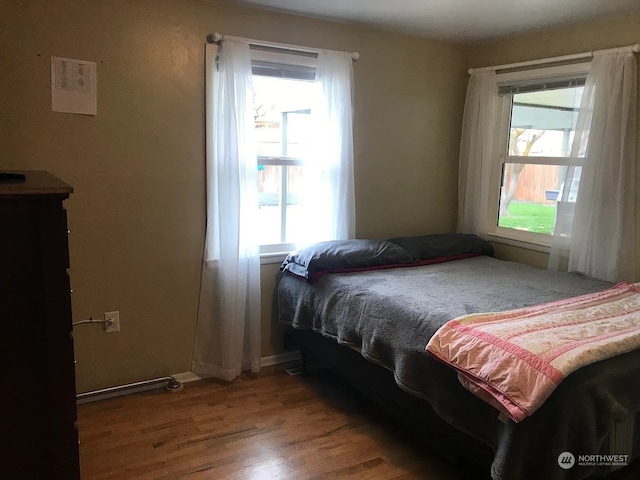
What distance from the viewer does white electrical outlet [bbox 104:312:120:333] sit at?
280 cm

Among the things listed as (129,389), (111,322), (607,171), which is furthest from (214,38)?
(607,171)

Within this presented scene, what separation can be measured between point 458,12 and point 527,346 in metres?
2.02

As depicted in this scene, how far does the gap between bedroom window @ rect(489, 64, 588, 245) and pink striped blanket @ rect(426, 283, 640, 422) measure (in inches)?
47.1

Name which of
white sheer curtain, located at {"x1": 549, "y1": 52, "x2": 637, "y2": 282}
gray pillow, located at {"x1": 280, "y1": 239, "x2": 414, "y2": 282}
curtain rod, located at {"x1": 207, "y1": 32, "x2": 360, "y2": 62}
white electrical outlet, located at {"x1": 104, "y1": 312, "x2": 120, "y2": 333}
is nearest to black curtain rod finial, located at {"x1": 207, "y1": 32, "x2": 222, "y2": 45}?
curtain rod, located at {"x1": 207, "y1": 32, "x2": 360, "y2": 62}

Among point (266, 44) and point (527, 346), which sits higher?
point (266, 44)

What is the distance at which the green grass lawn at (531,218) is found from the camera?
3.45 metres

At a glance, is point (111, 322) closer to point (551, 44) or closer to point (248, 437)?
point (248, 437)

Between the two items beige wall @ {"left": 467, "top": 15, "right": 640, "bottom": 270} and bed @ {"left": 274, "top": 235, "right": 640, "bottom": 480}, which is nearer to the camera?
bed @ {"left": 274, "top": 235, "right": 640, "bottom": 480}

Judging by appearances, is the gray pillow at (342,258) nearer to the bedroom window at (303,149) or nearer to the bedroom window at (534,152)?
the bedroom window at (303,149)

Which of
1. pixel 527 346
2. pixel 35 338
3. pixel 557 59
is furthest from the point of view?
pixel 557 59

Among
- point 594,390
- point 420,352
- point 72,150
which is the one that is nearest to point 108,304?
point 72,150

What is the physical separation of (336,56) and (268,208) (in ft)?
3.36

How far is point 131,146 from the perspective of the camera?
2736 mm

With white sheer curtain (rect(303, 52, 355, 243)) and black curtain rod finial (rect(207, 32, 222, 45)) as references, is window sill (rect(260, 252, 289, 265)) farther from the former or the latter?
black curtain rod finial (rect(207, 32, 222, 45))
